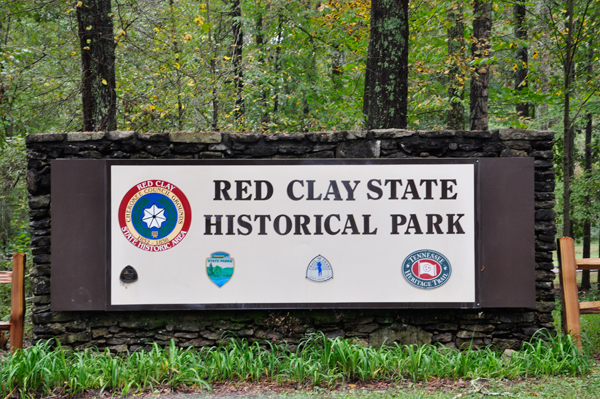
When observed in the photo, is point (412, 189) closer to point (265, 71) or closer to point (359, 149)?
point (359, 149)

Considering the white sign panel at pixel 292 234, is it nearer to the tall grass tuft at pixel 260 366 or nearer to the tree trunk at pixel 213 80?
the tall grass tuft at pixel 260 366

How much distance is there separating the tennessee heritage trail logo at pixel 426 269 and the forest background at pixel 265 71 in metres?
2.39

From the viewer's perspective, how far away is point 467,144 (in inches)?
171

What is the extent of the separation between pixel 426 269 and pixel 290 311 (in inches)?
56.2

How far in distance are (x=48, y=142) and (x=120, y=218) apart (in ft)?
3.51

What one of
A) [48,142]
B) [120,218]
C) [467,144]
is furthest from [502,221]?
[48,142]

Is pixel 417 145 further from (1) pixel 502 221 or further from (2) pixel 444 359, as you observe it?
(2) pixel 444 359

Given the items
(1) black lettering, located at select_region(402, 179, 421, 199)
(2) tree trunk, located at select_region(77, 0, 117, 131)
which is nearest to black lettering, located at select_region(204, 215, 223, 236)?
(1) black lettering, located at select_region(402, 179, 421, 199)

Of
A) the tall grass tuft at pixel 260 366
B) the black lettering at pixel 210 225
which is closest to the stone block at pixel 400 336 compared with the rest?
the tall grass tuft at pixel 260 366

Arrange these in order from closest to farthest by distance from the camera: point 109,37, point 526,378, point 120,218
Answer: point 526,378
point 120,218
point 109,37

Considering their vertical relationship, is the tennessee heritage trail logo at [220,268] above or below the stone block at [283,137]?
below

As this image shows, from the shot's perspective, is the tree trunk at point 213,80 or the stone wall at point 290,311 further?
the tree trunk at point 213,80

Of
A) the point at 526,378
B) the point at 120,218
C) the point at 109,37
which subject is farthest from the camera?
the point at 109,37

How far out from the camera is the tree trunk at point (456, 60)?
7.65m
